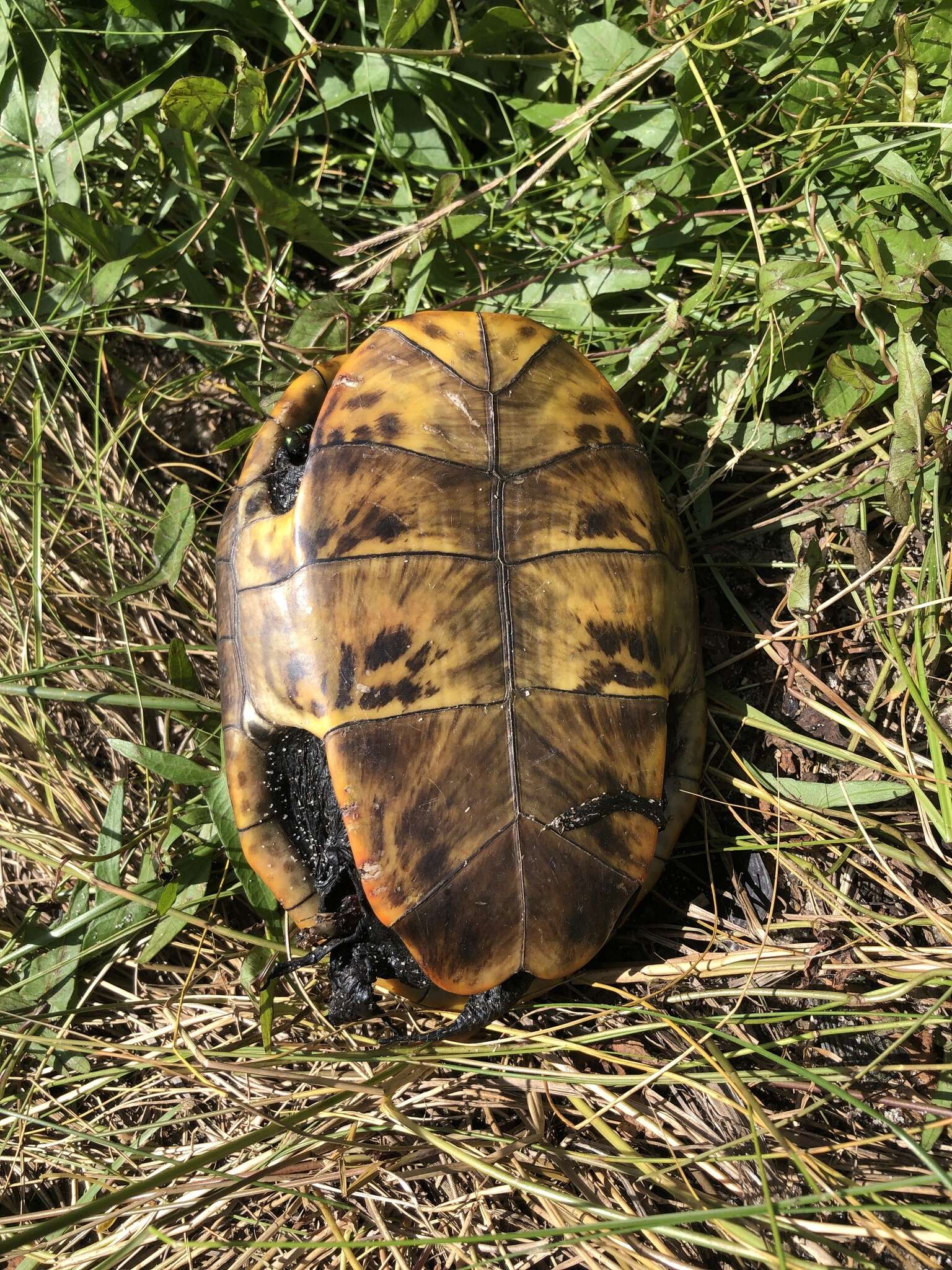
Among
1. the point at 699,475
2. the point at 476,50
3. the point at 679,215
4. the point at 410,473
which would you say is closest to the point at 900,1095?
the point at 699,475

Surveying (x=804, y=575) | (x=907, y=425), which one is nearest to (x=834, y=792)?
(x=804, y=575)

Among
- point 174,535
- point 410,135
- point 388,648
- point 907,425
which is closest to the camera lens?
point 388,648

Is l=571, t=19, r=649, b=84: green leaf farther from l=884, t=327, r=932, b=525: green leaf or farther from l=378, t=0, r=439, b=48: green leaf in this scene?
l=884, t=327, r=932, b=525: green leaf

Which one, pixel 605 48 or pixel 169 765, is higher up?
pixel 605 48

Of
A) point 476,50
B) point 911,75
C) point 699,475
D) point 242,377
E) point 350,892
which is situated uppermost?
point 476,50

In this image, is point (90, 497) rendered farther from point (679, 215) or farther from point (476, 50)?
point (679, 215)

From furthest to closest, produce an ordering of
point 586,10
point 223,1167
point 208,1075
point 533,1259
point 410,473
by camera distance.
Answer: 1. point 586,10
2. point 208,1075
3. point 223,1167
4. point 533,1259
5. point 410,473

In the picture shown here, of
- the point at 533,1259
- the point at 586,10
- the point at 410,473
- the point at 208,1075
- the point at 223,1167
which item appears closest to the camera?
the point at 410,473

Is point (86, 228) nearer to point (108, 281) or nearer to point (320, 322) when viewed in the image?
point (108, 281)
